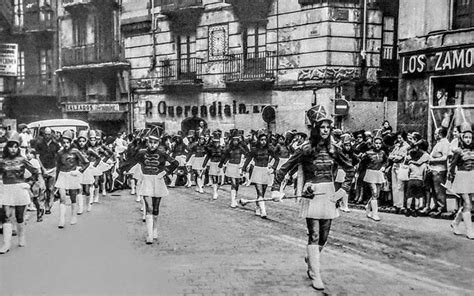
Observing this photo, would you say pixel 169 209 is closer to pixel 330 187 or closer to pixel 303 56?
pixel 330 187

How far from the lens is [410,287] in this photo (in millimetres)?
7449

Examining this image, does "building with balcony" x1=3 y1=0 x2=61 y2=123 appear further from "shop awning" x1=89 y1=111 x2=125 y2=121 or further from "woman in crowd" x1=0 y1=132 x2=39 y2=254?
"woman in crowd" x1=0 y1=132 x2=39 y2=254

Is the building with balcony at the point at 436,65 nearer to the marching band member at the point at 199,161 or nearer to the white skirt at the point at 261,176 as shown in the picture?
the white skirt at the point at 261,176

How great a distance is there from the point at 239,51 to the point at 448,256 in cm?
1862

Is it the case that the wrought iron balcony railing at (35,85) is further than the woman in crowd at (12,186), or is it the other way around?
the wrought iron balcony railing at (35,85)

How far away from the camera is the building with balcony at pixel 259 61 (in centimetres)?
2253

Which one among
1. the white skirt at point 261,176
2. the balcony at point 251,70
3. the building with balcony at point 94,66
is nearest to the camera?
the white skirt at point 261,176

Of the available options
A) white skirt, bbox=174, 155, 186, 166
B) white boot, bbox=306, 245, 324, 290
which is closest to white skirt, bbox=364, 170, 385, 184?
white boot, bbox=306, 245, 324, 290

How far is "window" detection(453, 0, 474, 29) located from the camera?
1706cm

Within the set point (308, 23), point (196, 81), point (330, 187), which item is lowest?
point (330, 187)

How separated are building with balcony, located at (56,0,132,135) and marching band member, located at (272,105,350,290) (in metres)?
26.4

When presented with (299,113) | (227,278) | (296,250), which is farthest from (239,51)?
(227,278)

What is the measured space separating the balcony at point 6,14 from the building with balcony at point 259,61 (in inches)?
447

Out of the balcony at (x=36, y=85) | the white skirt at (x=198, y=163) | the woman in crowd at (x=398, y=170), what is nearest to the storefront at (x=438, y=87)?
the woman in crowd at (x=398, y=170)
